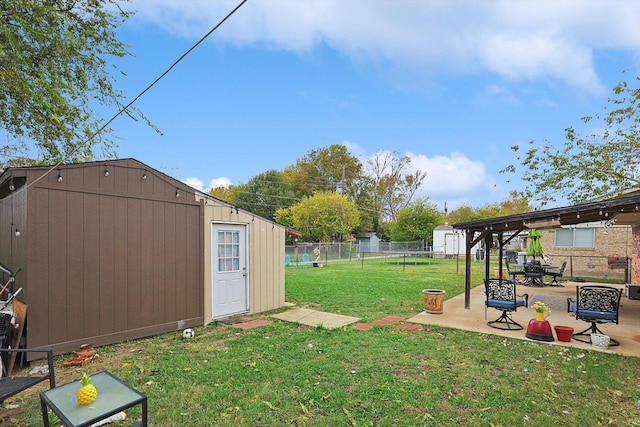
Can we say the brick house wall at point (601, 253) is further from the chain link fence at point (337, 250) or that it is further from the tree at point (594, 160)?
the chain link fence at point (337, 250)

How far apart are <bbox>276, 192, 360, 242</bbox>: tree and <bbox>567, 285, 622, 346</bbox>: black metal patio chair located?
22580 millimetres

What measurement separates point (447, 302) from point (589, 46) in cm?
932

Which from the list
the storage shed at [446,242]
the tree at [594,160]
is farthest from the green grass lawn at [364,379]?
the storage shed at [446,242]

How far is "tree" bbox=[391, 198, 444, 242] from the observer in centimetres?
2528

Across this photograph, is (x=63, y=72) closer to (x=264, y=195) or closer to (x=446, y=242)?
(x=446, y=242)

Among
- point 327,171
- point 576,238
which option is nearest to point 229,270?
point 576,238

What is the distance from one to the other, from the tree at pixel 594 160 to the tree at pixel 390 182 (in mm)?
27470

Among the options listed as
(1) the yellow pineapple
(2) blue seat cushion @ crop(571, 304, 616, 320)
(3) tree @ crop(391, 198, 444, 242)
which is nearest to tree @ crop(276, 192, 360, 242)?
(3) tree @ crop(391, 198, 444, 242)

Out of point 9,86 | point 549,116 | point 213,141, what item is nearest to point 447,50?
point 549,116

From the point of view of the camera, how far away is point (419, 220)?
25.4 m

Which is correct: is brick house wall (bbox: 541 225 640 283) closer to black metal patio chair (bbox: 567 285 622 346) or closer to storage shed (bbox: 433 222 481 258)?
black metal patio chair (bbox: 567 285 622 346)

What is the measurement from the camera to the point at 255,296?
24.7 ft

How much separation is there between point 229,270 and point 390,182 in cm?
3574

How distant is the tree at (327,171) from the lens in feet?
134
